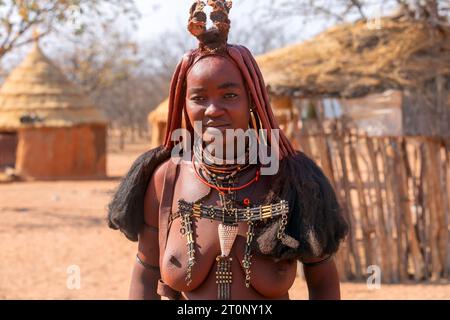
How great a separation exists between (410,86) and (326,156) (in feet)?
4.94

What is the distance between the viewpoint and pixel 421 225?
621 cm

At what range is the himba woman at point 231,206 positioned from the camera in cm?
203

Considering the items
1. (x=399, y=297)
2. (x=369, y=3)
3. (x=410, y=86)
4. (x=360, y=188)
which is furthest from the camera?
(x=369, y=3)

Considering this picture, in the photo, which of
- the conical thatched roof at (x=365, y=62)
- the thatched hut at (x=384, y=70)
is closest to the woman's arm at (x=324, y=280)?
the thatched hut at (x=384, y=70)

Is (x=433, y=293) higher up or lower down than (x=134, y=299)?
lower down

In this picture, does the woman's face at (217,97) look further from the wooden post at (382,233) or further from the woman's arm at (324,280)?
the wooden post at (382,233)

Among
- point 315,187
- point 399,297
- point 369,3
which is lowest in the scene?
point 399,297

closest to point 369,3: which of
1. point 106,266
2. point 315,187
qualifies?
point 106,266

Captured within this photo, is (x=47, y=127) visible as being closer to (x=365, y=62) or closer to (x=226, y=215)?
(x=365, y=62)

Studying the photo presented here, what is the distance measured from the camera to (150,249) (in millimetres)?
2207

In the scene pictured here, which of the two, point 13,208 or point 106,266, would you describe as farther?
point 13,208


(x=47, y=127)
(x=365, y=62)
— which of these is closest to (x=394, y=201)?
(x=365, y=62)

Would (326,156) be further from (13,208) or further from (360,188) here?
(13,208)

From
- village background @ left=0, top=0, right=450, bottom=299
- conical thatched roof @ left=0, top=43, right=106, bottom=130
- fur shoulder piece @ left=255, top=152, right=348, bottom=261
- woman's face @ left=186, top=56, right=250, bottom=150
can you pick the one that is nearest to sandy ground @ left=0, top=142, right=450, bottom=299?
village background @ left=0, top=0, right=450, bottom=299
